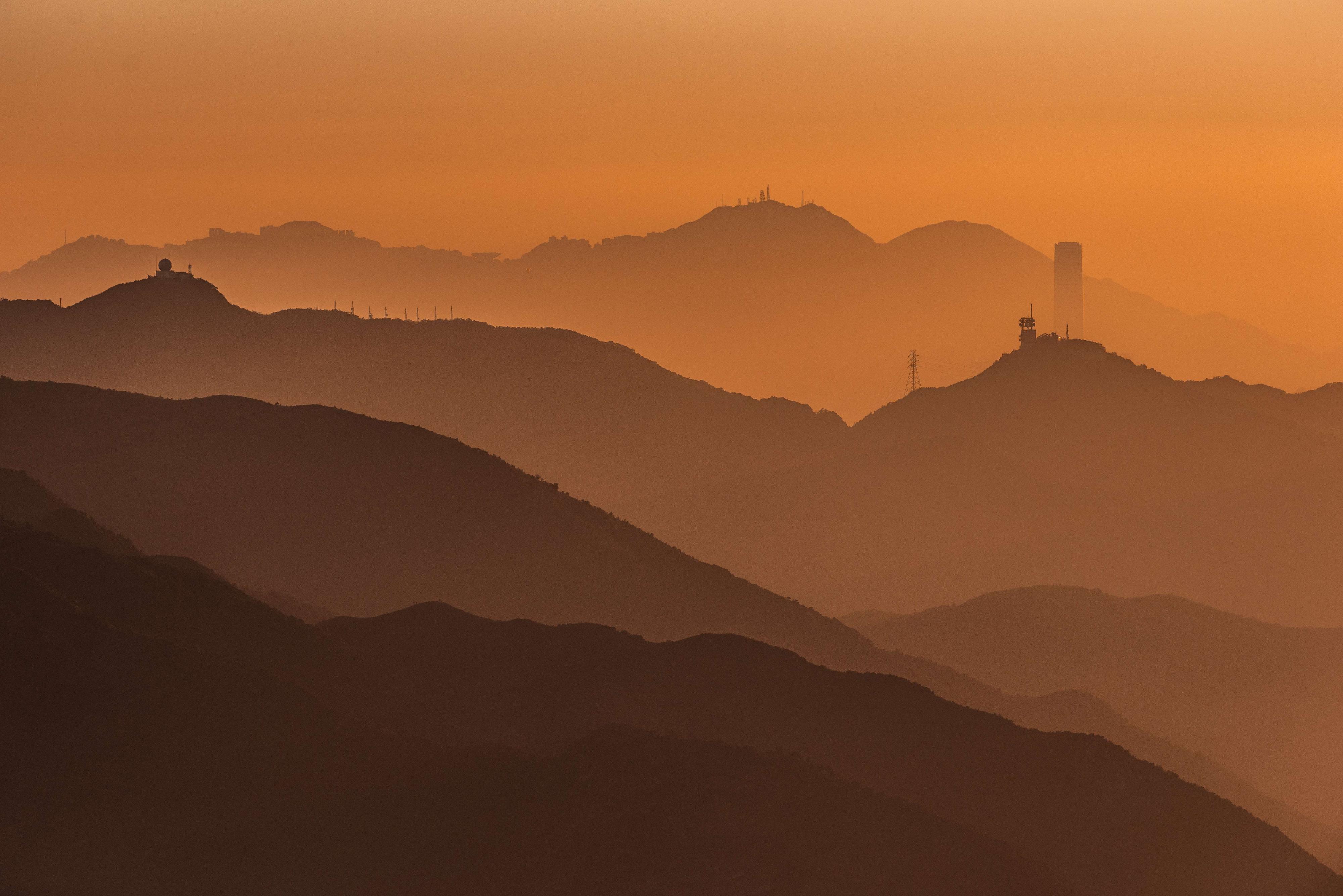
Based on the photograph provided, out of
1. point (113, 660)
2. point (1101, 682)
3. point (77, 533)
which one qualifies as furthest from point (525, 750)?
point (1101, 682)

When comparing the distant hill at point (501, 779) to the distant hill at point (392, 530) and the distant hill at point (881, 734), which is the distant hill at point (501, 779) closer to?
Answer: the distant hill at point (881, 734)

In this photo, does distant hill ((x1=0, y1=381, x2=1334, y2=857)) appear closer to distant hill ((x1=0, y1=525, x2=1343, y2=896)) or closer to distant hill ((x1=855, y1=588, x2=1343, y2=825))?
distant hill ((x1=855, y1=588, x2=1343, y2=825))

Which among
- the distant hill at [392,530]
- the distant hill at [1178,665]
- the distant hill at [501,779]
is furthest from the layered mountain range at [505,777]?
the distant hill at [1178,665]

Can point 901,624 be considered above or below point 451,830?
above

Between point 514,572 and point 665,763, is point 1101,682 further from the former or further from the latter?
point 665,763

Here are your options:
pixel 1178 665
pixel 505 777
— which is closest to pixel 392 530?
pixel 505 777
